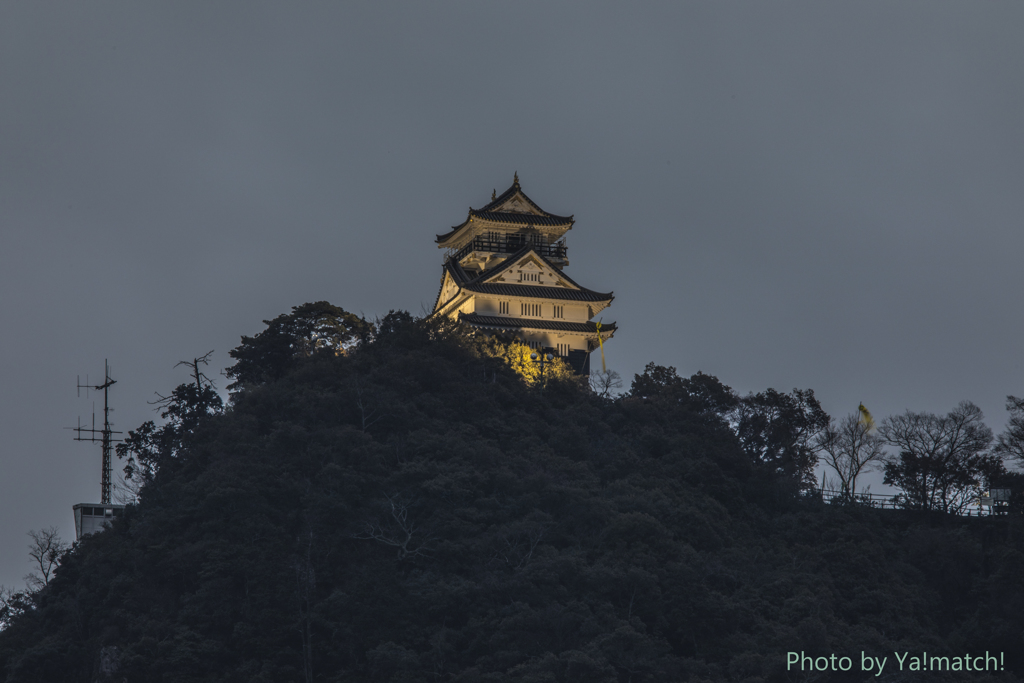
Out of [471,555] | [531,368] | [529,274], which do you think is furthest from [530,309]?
[471,555]

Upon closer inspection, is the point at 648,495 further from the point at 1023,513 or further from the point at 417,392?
the point at 1023,513

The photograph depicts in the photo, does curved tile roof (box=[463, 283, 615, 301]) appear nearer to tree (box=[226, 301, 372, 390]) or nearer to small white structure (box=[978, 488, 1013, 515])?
tree (box=[226, 301, 372, 390])

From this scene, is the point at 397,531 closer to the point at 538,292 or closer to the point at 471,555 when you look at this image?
the point at 471,555

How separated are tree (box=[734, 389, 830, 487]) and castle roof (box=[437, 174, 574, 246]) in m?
14.6

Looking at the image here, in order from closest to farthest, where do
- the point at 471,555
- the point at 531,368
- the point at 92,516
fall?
the point at 471,555 < the point at 92,516 < the point at 531,368

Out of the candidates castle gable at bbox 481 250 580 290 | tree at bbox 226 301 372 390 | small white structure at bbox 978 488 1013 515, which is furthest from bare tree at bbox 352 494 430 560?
small white structure at bbox 978 488 1013 515

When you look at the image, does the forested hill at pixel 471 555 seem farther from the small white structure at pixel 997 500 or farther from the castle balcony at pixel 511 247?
the castle balcony at pixel 511 247

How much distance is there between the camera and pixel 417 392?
1823 inches

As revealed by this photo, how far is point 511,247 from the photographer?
60125mm

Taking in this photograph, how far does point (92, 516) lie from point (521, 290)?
2014cm

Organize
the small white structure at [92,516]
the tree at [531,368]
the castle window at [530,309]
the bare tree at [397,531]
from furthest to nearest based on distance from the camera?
the castle window at [530,309]
the tree at [531,368]
the small white structure at [92,516]
the bare tree at [397,531]

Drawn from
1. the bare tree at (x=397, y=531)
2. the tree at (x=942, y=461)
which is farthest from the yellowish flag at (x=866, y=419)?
the bare tree at (x=397, y=531)

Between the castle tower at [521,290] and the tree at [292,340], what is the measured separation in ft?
16.4

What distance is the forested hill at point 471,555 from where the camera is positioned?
1438 inches
